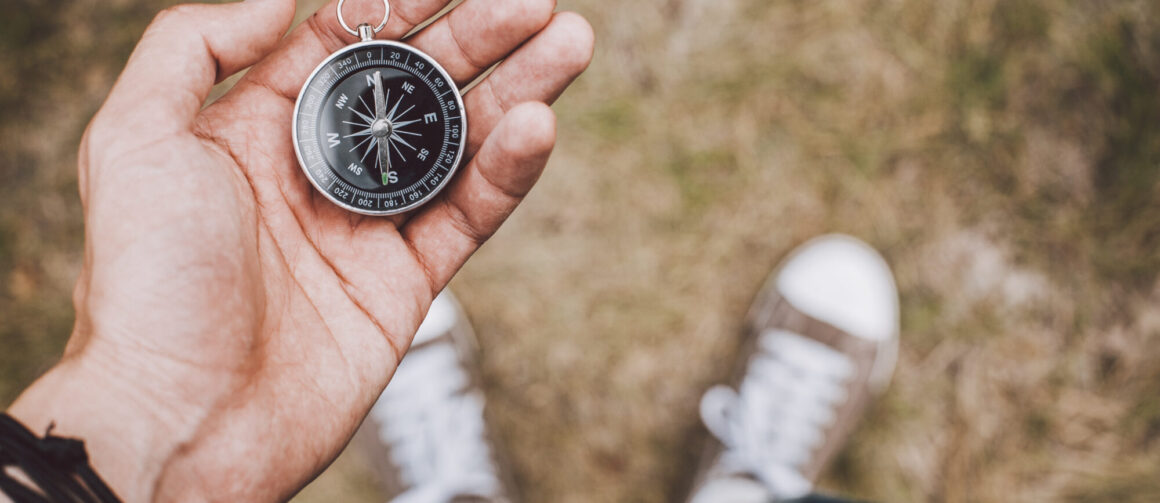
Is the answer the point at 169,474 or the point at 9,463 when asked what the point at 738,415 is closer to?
the point at 169,474

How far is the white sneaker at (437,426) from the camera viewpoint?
3.56m

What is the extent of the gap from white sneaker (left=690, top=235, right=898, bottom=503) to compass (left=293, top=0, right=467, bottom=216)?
Result: 192cm

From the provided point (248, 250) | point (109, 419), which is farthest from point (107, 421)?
point (248, 250)

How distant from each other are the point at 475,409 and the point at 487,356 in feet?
0.86

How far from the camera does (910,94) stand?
3.58m

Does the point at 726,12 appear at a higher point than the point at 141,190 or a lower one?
higher

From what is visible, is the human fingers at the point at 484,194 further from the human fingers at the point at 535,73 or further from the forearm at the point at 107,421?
the forearm at the point at 107,421

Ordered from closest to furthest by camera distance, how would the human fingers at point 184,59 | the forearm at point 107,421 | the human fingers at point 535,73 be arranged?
the forearm at point 107,421 < the human fingers at point 184,59 < the human fingers at point 535,73

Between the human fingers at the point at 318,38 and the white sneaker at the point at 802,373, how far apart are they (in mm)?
2137

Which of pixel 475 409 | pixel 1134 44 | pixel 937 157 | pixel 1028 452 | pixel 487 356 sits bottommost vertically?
pixel 475 409

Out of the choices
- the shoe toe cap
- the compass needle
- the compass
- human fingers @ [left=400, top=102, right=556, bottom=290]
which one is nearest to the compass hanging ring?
the compass

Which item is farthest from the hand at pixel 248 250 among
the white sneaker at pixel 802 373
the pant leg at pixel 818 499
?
the white sneaker at pixel 802 373

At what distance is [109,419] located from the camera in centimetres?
187

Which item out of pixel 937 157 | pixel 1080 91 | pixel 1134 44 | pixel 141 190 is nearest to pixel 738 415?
pixel 937 157
